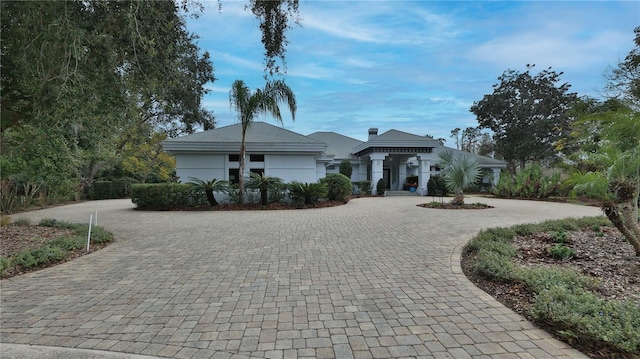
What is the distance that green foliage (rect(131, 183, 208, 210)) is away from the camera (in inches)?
514

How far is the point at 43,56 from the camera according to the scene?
627cm

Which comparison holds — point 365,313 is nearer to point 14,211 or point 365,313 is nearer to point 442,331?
point 442,331

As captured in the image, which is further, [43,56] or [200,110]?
[200,110]

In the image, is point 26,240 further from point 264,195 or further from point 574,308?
point 574,308

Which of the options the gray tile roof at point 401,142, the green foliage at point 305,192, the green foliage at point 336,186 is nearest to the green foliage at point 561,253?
the green foliage at point 305,192

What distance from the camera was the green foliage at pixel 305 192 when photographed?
13.7 meters

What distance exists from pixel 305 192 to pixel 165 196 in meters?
5.92

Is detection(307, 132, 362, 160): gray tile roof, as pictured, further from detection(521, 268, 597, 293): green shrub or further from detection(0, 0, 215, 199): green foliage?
detection(521, 268, 597, 293): green shrub

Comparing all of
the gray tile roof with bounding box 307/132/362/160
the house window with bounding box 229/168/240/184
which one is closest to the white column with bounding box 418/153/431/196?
the gray tile roof with bounding box 307/132/362/160

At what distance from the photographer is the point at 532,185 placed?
722 inches

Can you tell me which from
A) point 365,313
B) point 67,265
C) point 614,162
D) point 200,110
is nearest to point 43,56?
point 67,265

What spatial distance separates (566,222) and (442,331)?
7.35 metres

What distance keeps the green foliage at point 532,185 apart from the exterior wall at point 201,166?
17.2 meters

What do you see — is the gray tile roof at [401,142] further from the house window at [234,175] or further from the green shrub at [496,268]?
the green shrub at [496,268]
